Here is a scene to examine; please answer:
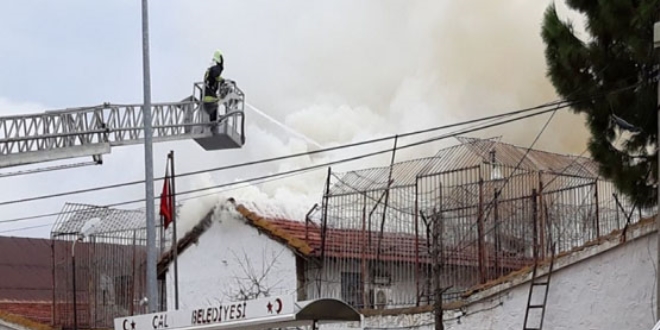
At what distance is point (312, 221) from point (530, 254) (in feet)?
17.9

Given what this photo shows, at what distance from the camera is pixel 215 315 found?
14320 millimetres

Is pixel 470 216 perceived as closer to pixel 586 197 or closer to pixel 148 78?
pixel 586 197

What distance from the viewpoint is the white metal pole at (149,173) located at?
61.2 feet

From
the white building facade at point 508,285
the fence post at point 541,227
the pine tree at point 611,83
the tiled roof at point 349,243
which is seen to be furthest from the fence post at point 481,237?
the pine tree at point 611,83

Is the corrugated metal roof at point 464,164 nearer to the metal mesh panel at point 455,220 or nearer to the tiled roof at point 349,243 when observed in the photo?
the metal mesh panel at point 455,220

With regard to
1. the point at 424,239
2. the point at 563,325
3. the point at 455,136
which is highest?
the point at 455,136

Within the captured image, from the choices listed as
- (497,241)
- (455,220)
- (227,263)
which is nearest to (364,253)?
(455,220)

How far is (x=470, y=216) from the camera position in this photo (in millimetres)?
18234

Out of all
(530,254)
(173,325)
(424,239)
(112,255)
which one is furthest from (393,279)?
(112,255)

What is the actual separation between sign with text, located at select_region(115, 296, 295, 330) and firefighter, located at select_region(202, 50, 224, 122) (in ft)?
22.3

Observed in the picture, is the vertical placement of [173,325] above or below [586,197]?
below

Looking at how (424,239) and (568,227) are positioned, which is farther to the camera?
(424,239)

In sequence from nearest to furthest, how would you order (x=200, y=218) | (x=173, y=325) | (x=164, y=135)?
(x=173, y=325) < (x=164, y=135) < (x=200, y=218)

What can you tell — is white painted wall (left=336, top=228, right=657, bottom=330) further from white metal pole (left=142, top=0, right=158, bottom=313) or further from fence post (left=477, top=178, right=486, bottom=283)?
white metal pole (left=142, top=0, right=158, bottom=313)
